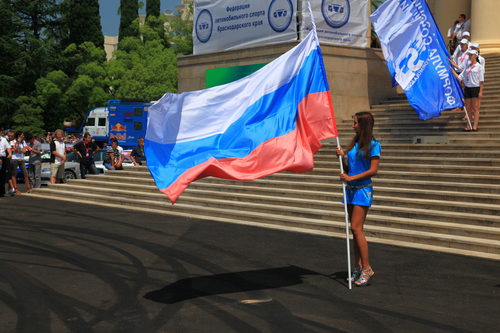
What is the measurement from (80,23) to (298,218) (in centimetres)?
4825

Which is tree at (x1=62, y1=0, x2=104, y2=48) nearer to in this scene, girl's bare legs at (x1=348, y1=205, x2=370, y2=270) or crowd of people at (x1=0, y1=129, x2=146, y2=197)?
crowd of people at (x1=0, y1=129, x2=146, y2=197)

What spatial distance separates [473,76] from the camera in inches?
543

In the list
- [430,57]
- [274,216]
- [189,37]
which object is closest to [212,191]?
[274,216]

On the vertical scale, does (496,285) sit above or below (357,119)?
below

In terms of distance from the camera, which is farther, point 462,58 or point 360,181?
point 462,58

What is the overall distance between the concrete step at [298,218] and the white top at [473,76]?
187 inches

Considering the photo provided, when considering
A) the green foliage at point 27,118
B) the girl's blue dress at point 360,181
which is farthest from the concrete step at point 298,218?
the green foliage at point 27,118

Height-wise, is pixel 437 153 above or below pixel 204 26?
below

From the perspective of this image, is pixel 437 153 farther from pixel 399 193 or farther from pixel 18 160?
pixel 18 160

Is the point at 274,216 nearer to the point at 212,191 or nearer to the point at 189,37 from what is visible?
the point at 212,191

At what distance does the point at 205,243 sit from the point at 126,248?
1.20 meters

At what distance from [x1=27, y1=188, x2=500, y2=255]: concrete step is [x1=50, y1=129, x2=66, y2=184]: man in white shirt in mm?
1787

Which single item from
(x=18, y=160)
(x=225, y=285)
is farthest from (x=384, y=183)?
(x=18, y=160)

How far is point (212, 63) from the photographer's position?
20562mm
